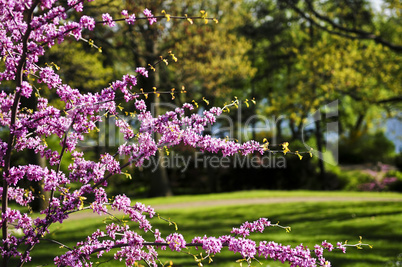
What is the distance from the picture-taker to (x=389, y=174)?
2589 centimetres

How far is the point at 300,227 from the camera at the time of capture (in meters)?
11.1

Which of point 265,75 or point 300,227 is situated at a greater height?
point 265,75

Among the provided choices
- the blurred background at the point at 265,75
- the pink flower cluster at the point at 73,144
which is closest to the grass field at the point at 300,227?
the pink flower cluster at the point at 73,144

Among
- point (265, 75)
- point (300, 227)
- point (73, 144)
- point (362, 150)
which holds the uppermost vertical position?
point (265, 75)

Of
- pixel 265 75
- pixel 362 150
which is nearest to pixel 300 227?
pixel 265 75

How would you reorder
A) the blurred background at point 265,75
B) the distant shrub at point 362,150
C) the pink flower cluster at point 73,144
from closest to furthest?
the pink flower cluster at point 73,144, the blurred background at point 265,75, the distant shrub at point 362,150

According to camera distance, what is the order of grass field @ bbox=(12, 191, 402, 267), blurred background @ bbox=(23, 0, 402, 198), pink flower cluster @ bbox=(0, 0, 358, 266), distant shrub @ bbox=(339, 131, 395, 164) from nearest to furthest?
1. pink flower cluster @ bbox=(0, 0, 358, 266)
2. grass field @ bbox=(12, 191, 402, 267)
3. blurred background @ bbox=(23, 0, 402, 198)
4. distant shrub @ bbox=(339, 131, 395, 164)

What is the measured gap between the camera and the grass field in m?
7.86

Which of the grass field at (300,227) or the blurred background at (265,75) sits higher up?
the blurred background at (265,75)

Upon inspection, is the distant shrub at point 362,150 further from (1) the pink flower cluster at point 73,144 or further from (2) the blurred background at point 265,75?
(1) the pink flower cluster at point 73,144

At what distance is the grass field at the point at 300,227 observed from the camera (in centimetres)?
786

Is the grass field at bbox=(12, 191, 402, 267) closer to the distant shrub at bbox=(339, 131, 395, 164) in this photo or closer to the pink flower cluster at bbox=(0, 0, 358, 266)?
the pink flower cluster at bbox=(0, 0, 358, 266)

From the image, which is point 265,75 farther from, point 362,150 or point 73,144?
point 73,144

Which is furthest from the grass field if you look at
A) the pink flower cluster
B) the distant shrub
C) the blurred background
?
the distant shrub
